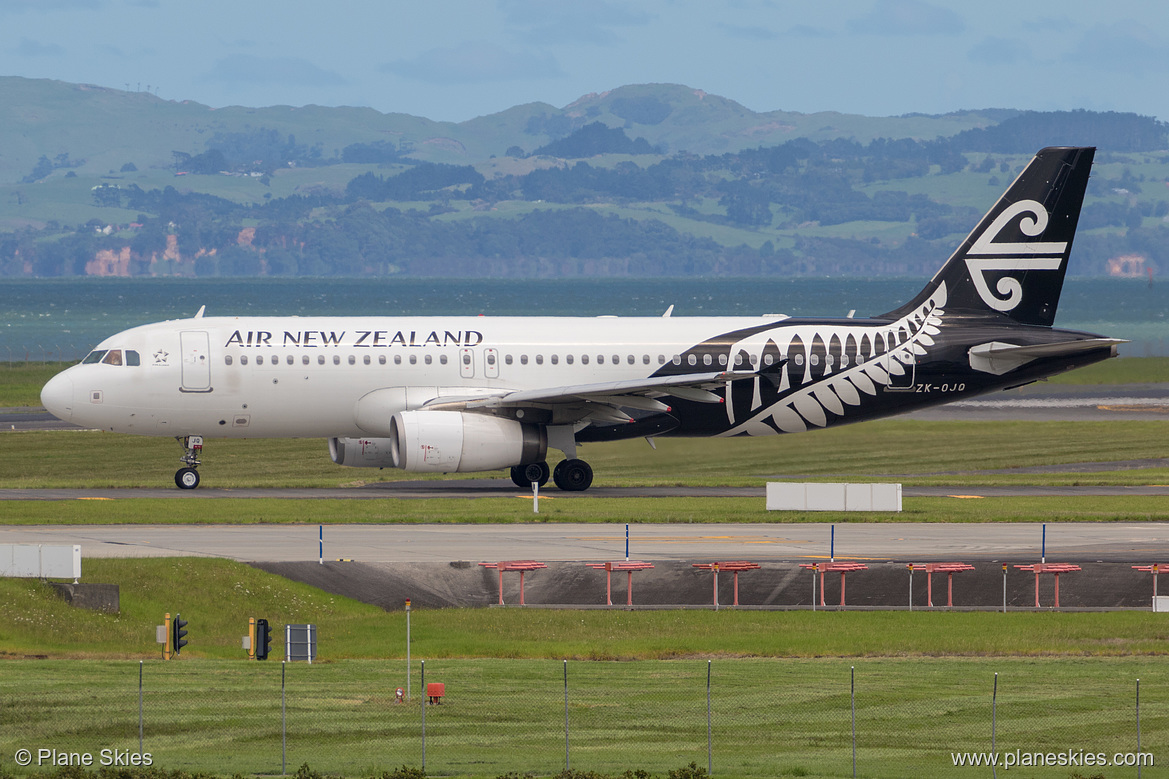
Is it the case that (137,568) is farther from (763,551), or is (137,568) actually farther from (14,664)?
(763,551)

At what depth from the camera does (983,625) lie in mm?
33750

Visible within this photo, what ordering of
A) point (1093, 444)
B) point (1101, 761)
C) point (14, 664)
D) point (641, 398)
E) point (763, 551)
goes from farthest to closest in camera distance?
point (1093, 444), point (641, 398), point (763, 551), point (14, 664), point (1101, 761)

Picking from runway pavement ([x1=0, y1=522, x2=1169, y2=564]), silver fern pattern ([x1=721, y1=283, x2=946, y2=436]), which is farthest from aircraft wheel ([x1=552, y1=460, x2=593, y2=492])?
runway pavement ([x1=0, y1=522, x2=1169, y2=564])

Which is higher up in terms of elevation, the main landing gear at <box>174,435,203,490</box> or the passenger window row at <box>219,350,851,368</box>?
the passenger window row at <box>219,350,851,368</box>

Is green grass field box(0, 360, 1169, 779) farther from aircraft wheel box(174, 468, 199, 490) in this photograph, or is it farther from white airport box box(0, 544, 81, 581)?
aircraft wheel box(174, 468, 199, 490)

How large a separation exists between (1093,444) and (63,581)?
4561 cm

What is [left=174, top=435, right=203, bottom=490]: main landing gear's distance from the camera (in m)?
50.7

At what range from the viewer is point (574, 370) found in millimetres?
50875

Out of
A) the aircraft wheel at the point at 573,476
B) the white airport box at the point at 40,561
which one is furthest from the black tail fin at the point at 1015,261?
the white airport box at the point at 40,561

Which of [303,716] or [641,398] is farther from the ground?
[641,398]

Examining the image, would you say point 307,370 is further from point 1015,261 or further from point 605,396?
point 1015,261

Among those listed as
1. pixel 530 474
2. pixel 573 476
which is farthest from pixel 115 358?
pixel 573 476

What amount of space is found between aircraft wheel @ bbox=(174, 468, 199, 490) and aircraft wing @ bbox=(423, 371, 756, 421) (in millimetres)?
8190

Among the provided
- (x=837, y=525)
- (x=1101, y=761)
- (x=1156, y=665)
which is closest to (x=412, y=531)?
(x=837, y=525)
